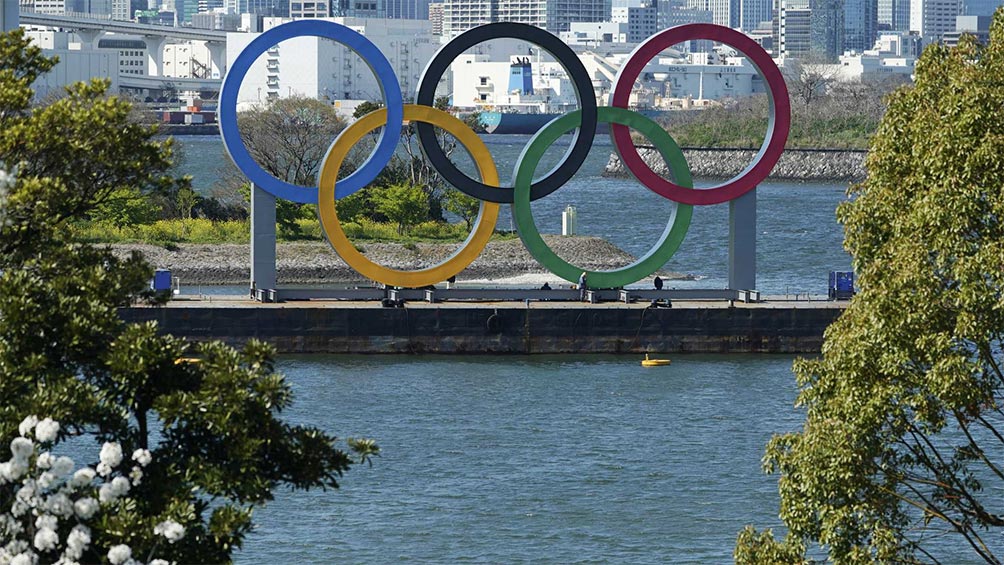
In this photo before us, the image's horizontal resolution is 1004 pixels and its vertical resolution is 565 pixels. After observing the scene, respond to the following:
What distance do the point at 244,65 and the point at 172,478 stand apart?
26.1 meters

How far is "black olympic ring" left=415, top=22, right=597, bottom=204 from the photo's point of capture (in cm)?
3975


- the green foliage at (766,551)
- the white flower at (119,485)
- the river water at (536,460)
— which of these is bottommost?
the river water at (536,460)

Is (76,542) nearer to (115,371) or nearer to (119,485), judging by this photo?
(119,485)

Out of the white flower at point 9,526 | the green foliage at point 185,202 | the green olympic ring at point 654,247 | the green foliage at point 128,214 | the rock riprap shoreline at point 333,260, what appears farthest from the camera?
the green foliage at point 185,202

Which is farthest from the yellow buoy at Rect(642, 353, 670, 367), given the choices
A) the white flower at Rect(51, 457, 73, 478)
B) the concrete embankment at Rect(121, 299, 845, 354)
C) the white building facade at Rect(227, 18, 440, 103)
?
the white building facade at Rect(227, 18, 440, 103)

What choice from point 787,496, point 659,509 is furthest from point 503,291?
point 787,496

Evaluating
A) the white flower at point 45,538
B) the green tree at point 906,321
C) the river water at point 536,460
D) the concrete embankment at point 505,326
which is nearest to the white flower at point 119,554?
the white flower at point 45,538

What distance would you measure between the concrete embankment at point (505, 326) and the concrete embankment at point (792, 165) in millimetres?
81927

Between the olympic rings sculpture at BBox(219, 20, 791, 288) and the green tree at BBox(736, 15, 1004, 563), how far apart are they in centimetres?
2334

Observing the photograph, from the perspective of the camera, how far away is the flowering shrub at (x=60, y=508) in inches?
474

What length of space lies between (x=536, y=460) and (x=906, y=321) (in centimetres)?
1590

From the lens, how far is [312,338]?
129ft

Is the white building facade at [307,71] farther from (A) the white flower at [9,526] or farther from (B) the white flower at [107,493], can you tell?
(B) the white flower at [107,493]

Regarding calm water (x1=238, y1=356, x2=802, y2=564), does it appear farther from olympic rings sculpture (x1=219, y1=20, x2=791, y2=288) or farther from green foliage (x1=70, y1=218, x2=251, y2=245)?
green foliage (x1=70, y1=218, x2=251, y2=245)
